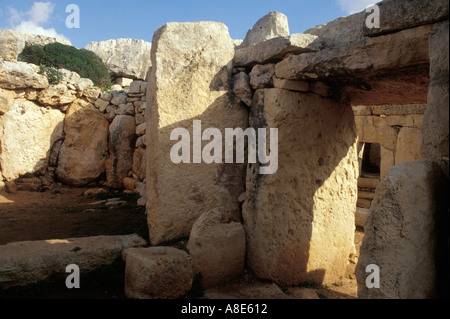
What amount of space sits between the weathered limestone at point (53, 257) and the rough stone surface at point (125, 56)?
1106cm

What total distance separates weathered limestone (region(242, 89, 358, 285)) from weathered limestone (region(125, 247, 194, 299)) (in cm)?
77

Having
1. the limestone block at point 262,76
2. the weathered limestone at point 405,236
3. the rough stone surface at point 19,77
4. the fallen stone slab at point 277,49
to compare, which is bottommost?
the weathered limestone at point 405,236

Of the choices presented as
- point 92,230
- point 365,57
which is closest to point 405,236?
point 365,57

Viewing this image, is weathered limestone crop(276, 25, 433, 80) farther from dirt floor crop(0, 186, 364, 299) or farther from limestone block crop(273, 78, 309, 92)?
dirt floor crop(0, 186, 364, 299)

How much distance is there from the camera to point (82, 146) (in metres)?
7.82

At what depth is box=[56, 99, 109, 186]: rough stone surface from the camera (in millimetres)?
7645

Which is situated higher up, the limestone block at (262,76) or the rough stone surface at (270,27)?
the rough stone surface at (270,27)

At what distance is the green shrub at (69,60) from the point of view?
11.5 m

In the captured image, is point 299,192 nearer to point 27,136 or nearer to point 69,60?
point 27,136

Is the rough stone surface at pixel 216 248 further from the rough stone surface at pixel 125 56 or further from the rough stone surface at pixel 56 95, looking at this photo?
the rough stone surface at pixel 125 56

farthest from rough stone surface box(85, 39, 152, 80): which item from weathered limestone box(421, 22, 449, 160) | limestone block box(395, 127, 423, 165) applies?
weathered limestone box(421, 22, 449, 160)

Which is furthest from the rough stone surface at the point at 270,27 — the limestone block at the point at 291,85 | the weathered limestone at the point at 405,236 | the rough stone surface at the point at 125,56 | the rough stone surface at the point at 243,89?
the rough stone surface at the point at 125,56

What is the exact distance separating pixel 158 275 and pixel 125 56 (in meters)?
12.9

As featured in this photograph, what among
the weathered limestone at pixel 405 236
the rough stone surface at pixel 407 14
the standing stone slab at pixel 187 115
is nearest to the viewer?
the weathered limestone at pixel 405 236
